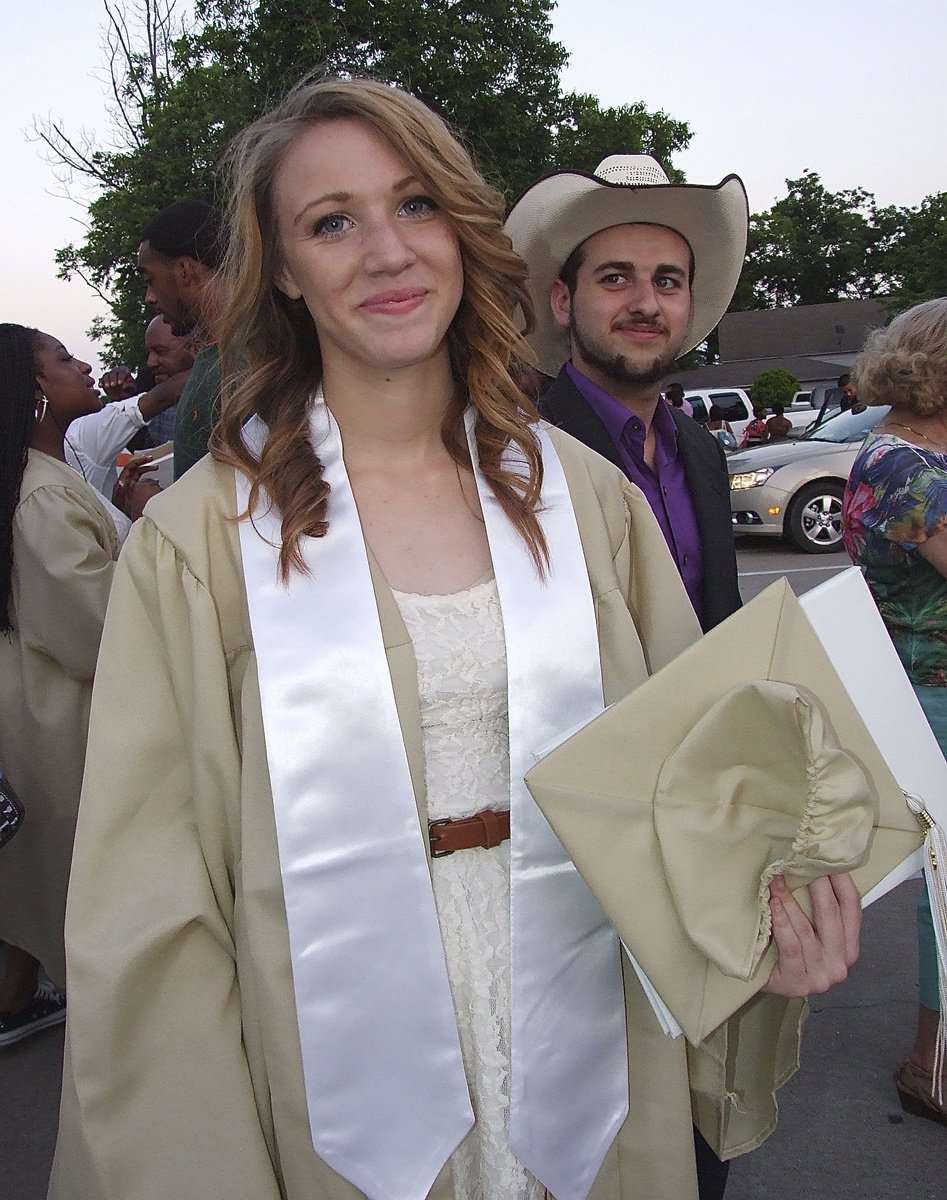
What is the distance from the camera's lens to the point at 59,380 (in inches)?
131

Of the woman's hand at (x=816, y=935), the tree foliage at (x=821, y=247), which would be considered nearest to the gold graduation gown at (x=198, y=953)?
the woman's hand at (x=816, y=935)

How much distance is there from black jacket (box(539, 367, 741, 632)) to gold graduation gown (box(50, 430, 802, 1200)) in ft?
2.83

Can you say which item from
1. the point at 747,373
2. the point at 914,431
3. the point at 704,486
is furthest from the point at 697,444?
the point at 747,373

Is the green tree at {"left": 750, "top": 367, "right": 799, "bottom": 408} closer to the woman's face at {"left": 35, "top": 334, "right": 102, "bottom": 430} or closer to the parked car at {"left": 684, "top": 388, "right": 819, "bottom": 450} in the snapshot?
the parked car at {"left": 684, "top": 388, "right": 819, "bottom": 450}

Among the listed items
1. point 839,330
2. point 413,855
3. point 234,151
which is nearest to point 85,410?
point 234,151

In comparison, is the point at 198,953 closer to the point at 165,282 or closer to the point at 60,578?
the point at 60,578

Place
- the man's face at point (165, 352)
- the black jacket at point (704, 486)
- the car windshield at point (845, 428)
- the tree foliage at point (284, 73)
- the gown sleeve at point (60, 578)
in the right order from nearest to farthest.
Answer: the black jacket at point (704, 486) < the gown sleeve at point (60, 578) < the man's face at point (165, 352) < the car windshield at point (845, 428) < the tree foliage at point (284, 73)

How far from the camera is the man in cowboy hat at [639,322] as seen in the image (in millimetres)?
2262

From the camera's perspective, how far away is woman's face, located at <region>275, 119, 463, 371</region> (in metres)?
1.56

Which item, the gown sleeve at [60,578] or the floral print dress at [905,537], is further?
the gown sleeve at [60,578]

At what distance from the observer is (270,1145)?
147cm

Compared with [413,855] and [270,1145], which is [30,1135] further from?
[413,855]

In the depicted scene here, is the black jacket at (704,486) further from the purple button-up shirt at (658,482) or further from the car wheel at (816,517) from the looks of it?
the car wheel at (816,517)

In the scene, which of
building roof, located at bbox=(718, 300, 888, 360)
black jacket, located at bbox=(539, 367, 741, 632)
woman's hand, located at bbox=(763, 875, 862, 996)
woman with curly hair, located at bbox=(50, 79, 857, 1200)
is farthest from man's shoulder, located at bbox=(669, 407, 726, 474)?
building roof, located at bbox=(718, 300, 888, 360)
